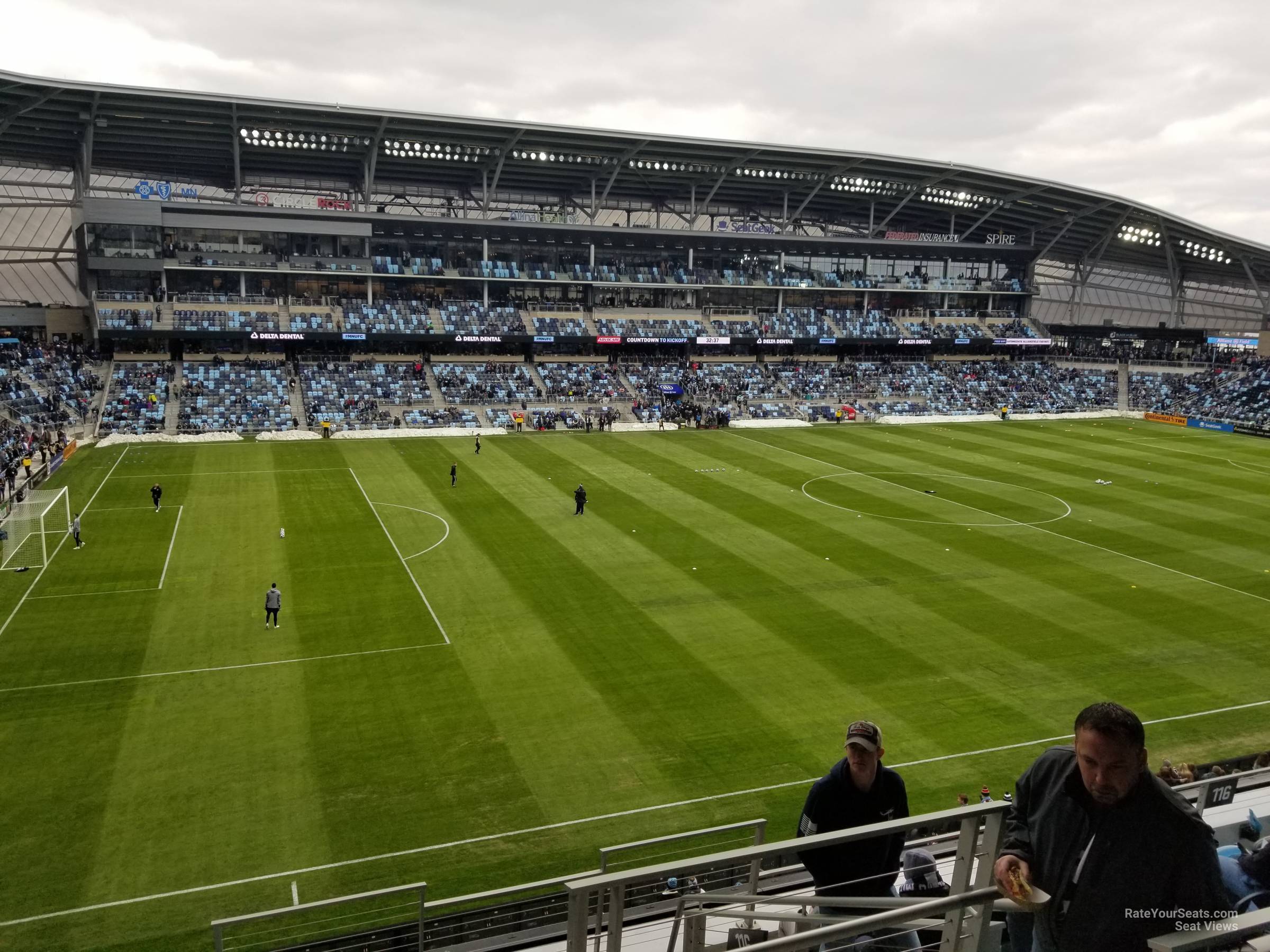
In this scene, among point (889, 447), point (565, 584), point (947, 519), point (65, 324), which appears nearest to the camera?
point (565, 584)

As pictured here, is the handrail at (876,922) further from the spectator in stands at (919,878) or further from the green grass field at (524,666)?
the green grass field at (524,666)

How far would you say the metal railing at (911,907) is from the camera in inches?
163

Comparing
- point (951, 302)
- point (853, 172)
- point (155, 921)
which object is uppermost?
point (853, 172)

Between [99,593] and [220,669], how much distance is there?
26.3ft

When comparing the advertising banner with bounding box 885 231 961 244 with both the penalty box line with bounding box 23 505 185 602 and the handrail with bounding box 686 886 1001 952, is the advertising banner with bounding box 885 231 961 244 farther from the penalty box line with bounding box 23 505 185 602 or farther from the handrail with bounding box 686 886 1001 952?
the handrail with bounding box 686 886 1001 952

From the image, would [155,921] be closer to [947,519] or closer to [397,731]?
[397,731]

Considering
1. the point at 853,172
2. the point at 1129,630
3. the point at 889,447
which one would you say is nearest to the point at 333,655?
the point at 1129,630

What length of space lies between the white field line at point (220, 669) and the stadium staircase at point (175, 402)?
130ft

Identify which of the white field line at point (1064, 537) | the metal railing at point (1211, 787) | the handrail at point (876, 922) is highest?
the handrail at point (876, 922)

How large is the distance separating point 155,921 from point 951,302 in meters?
91.4

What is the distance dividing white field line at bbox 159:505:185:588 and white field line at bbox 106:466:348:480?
6940 millimetres

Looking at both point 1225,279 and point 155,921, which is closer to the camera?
point 155,921

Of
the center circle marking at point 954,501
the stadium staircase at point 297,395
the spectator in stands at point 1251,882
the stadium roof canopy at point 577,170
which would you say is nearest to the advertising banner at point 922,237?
the stadium roof canopy at point 577,170

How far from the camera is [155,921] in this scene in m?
13.1
